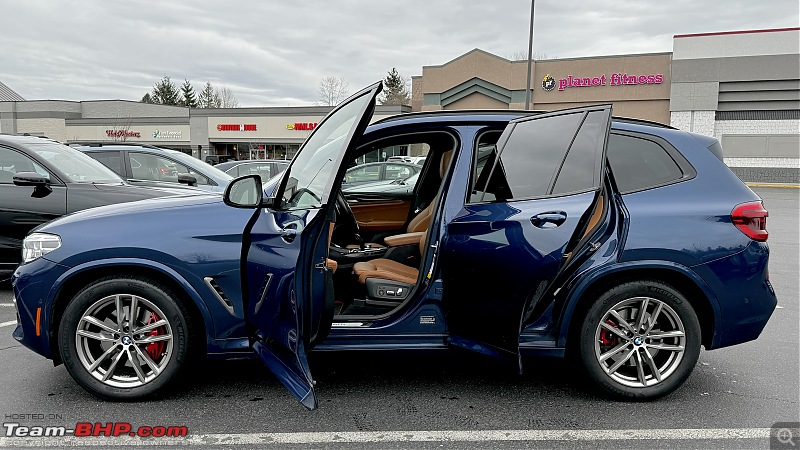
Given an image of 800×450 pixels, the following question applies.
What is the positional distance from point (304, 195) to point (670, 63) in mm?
32654

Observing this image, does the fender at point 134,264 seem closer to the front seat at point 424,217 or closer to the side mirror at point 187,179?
the front seat at point 424,217

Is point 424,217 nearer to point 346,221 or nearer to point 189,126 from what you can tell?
point 346,221

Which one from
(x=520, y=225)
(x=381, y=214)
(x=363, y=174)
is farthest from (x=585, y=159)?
(x=363, y=174)

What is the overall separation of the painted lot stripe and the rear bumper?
1.84 ft

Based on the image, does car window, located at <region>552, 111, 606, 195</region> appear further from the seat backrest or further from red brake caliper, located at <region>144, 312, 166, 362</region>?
red brake caliper, located at <region>144, 312, 166, 362</region>

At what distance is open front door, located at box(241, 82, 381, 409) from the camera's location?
288cm

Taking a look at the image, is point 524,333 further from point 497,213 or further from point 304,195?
point 304,195

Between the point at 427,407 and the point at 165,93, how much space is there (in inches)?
3791

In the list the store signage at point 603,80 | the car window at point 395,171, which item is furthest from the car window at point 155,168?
the store signage at point 603,80

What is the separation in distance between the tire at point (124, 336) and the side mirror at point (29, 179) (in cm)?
315

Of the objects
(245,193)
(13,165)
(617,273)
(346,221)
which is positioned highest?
(13,165)

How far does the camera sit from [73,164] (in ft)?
20.7

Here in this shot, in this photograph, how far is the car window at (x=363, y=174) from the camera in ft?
17.8

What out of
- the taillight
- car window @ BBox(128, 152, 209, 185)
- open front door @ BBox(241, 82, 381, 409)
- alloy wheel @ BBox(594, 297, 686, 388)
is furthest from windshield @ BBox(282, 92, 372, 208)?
car window @ BBox(128, 152, 209, 185)
